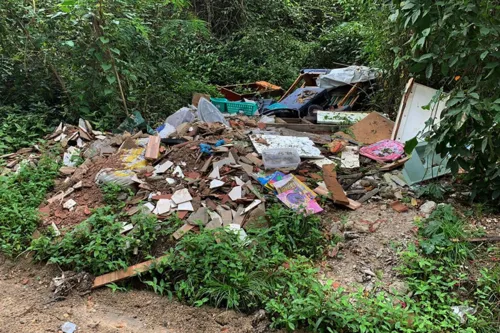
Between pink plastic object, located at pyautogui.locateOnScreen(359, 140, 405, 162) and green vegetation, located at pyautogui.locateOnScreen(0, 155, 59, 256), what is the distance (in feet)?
12.4

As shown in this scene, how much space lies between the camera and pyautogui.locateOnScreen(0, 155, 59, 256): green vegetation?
3340 mm

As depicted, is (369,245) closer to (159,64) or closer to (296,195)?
(296,195)

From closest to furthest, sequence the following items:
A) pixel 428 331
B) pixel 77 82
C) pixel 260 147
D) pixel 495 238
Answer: pixel 428 331 → pixel 495 238 → pixel 260 147 → pixel 77 82

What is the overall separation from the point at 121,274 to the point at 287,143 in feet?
8.44

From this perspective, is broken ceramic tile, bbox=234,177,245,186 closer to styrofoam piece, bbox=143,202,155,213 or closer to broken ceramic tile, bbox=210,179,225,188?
broken ceramic tile, bbox=210,179,225,188

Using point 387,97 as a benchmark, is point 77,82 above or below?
above

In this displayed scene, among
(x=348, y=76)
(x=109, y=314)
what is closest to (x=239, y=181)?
(x=109, y=314)

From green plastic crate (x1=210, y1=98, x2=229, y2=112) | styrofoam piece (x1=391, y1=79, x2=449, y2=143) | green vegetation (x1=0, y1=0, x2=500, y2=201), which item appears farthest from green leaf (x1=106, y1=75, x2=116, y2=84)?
styrofoam piece (x1=391, y1=79, x2=449, y2=143)

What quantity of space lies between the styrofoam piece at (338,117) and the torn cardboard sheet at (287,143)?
4.06 ft

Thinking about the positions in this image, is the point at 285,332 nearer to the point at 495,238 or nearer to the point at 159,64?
the point at 495,238

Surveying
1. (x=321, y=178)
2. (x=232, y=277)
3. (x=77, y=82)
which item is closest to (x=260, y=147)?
(x=321, y=178)

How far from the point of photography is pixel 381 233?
11.4 feet

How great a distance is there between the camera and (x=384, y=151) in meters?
4.84

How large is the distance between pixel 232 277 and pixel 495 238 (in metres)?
2.25
